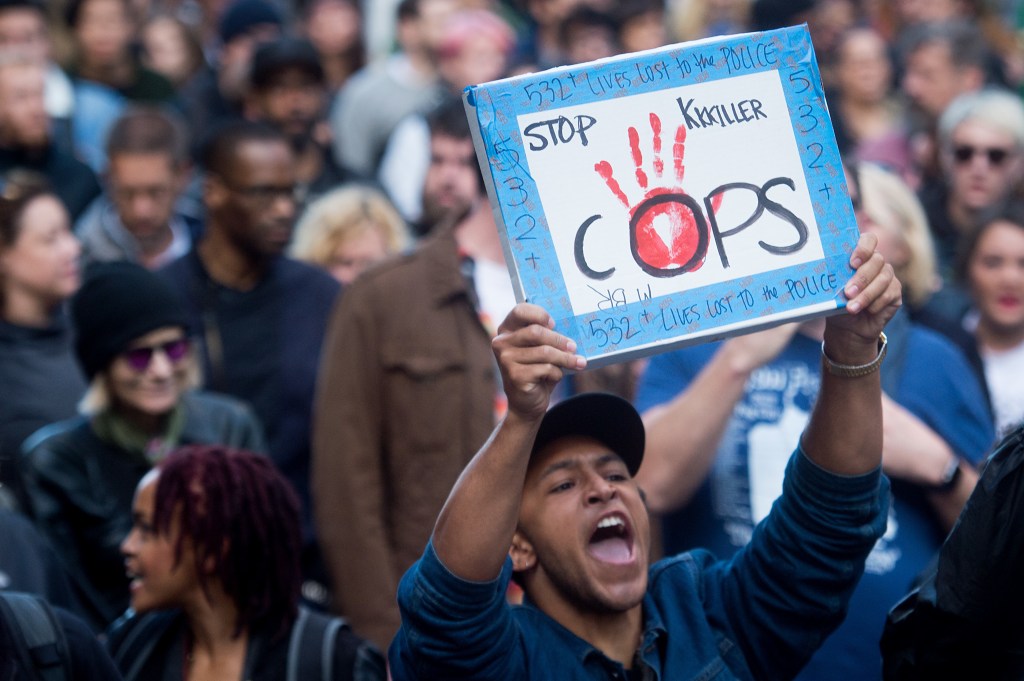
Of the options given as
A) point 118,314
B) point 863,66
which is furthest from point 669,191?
point 863,66

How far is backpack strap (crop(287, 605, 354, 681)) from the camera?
3.77m

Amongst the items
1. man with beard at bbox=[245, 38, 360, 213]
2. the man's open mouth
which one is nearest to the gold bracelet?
the man's open mouth

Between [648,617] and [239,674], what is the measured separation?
1.13 meters

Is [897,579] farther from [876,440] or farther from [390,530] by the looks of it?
[390,530]

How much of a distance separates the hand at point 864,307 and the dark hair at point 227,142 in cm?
345

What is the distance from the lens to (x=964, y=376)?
436 centimetres

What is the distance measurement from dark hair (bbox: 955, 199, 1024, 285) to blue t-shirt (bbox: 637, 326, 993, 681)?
1644mm

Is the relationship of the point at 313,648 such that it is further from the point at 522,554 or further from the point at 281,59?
the point at 281,59

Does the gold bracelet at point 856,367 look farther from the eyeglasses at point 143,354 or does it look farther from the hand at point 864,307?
the eyeglasses at point 143,354

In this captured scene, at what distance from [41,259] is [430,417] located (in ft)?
5.74

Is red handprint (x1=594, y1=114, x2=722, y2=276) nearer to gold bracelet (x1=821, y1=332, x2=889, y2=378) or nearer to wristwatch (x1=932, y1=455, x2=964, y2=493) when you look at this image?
gold bracelet (x1=821, y1=332, x2=889, y2=378)

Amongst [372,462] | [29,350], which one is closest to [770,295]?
[372,462]

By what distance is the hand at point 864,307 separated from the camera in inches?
119

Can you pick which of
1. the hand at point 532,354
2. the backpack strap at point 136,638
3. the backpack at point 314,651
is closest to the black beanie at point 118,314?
the backpack strap at point 136,638
